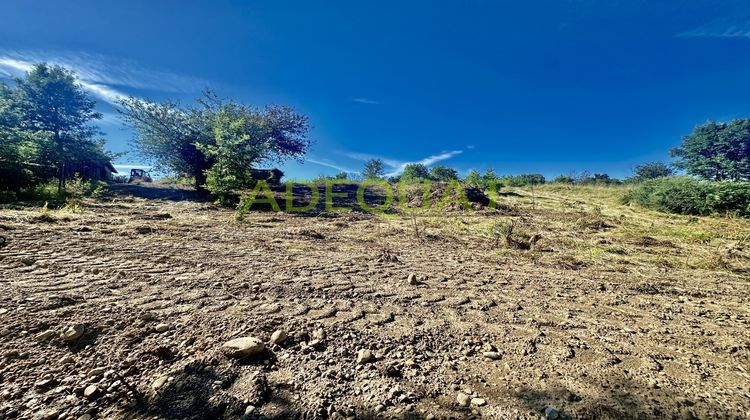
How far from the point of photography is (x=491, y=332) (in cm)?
204

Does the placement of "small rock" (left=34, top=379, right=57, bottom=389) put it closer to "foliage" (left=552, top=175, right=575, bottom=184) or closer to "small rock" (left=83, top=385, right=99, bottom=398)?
"small rock" (left=83, top=385, right=99, bottom=398)

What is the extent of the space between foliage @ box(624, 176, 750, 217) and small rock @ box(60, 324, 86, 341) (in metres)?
17.6


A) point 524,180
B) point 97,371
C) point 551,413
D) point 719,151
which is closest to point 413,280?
point 551,413

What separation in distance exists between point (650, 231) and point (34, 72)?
27754mm

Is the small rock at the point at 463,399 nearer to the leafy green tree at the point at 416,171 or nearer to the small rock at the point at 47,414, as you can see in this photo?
the small rock at the point at 47,414

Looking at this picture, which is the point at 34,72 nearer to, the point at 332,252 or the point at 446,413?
the point at 332,252

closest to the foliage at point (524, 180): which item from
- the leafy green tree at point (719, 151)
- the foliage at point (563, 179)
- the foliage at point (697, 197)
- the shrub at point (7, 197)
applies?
the foliage at point (563, 179)

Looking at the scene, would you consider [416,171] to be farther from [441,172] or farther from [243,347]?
[243,347]

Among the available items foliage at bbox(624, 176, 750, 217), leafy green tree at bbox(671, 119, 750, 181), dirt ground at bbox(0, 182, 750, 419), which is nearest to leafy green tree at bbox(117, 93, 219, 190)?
dirt ground at bbox(0, 182, 750, 419)

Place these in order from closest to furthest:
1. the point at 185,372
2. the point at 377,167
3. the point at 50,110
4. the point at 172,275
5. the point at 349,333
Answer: the point at 185,372
the point at 349,333
the point at 172,275
the point at 50,110
the point at 377,167

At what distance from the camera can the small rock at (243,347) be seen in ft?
5.24

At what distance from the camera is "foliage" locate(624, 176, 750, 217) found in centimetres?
1084

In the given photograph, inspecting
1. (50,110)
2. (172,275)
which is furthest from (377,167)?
(172,275)

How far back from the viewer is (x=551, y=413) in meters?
1.27
